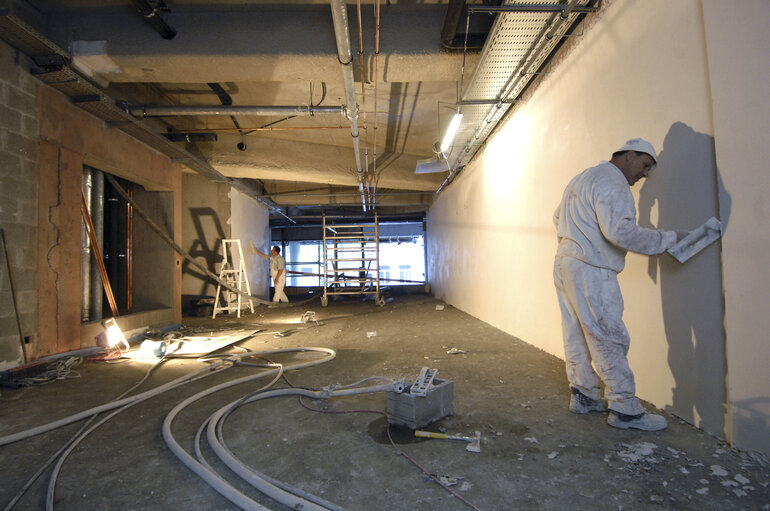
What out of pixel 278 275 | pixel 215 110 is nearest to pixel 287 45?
pixel 215 110

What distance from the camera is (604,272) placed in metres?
1.96

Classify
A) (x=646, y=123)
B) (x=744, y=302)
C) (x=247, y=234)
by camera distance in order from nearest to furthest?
(x=744, y=302)
(x=646, y=123)
(x=247, y=234)

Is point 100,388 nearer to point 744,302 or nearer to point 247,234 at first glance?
point 744,302

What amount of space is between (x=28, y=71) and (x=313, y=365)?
3.64 metres

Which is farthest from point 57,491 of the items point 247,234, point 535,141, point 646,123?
point 247,234

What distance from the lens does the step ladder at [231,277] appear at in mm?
7465

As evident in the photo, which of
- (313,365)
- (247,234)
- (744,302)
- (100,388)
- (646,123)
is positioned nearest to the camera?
(744,302)

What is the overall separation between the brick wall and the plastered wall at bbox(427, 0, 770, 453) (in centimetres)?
429

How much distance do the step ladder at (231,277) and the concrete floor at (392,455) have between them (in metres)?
4.54

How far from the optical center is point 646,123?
211cm

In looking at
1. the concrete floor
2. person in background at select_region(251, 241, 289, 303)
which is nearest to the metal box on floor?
the concrete floor

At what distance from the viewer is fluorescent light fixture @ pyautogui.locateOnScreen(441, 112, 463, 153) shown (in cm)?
439

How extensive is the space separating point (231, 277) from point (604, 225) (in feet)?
24.9

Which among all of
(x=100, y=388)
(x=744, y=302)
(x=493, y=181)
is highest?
(x=493, y=181)
